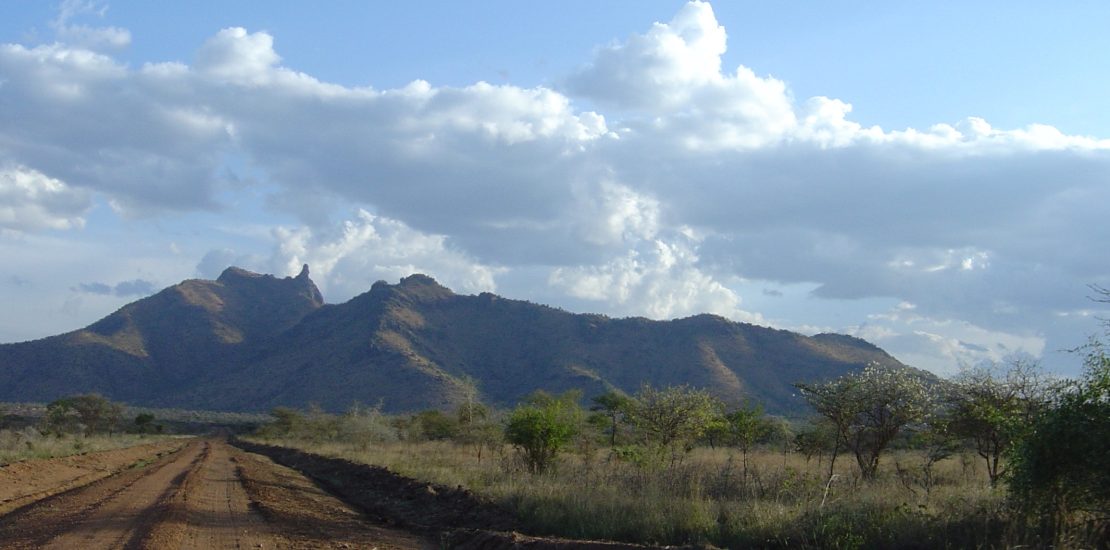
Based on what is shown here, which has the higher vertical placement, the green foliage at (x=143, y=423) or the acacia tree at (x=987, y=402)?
the acacia tree at (x=987, y=402)

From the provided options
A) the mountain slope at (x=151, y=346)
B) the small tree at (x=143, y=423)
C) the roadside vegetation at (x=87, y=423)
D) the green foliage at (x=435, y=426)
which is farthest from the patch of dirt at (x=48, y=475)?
the mountain slope at (x=151, y=346)

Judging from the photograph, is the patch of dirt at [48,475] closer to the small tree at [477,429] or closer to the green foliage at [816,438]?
the small tree at [477,429]

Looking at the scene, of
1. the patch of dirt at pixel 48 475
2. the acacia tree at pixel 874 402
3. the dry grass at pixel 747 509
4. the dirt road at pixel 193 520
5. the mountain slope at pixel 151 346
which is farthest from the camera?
the mountain slope at pixel 151 346

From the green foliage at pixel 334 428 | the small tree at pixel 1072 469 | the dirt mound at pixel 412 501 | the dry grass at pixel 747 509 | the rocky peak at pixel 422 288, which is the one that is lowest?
the green foliage at pixel 334 428

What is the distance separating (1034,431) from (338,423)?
2702 inches

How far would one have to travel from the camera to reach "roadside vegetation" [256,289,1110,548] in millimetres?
9984

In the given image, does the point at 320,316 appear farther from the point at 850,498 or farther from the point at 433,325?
the point at 850,498

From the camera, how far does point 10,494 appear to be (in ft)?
68.1

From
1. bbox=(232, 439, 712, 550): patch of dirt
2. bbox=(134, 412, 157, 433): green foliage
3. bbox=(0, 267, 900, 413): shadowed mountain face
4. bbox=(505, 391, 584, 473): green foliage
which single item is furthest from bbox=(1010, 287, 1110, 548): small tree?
bbox=(134, 412, 157, 433): green foliage

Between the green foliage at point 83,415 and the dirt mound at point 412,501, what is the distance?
56.4 m

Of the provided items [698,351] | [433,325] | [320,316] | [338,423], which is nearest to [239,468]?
[338,423]

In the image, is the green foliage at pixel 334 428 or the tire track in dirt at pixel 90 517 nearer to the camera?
the tire track in dirt at pixel 90 517

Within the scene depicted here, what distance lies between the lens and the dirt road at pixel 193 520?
43.0ft

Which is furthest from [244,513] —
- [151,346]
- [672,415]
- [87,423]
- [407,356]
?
[151,346]
